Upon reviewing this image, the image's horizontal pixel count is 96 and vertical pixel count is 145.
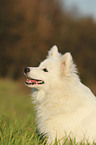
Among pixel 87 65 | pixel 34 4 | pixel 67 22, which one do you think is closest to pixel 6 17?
pixel 34 4

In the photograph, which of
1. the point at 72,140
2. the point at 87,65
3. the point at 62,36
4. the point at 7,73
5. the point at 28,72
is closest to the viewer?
the point at 72,140

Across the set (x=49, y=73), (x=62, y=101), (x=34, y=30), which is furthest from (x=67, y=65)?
(x=34, y=30)

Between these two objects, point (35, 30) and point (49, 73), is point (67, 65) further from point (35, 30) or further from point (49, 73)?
point (35, 30)

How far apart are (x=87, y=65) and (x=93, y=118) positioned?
23450 mm

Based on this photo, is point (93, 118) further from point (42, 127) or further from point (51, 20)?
point (51, 20)

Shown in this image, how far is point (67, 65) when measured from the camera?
15.1 feet

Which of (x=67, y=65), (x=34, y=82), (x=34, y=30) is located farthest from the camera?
(x=34, y=30)

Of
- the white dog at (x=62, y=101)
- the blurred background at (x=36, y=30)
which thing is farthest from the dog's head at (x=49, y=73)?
the blurred background at (x=36, y=30)

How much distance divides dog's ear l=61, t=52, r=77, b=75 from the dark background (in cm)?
2464

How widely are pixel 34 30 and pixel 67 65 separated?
2666 centimetres

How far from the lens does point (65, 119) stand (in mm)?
4457

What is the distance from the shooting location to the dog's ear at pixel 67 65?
4527 millimetres

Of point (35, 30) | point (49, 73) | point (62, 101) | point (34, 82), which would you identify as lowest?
point (62, 101)

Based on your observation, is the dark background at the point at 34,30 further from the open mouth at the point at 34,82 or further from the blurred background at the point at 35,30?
the open mouth at the point at 34,82
